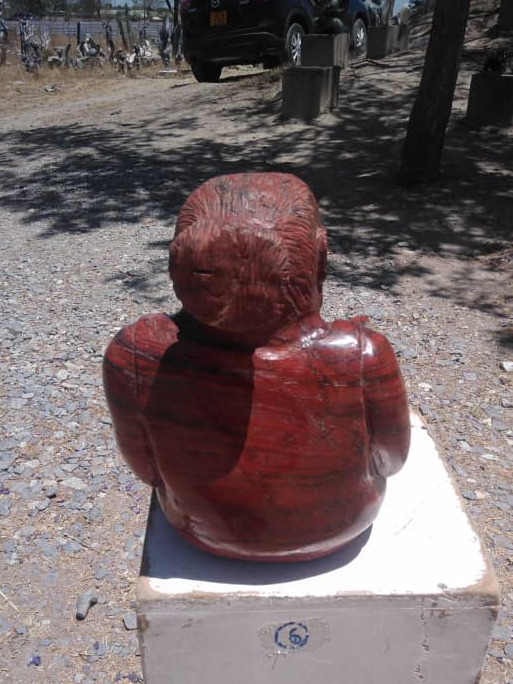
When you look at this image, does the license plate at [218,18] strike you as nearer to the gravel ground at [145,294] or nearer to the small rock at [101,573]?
the gravel ground at [145,294]

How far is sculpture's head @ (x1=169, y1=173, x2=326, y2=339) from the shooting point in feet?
3.92

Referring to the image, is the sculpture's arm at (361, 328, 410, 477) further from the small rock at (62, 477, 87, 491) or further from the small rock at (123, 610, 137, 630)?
the small rock at (62, 477, 87, 491)

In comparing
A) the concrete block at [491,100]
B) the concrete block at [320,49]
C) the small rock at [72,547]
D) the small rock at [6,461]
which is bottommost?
the small rock at [72,547]

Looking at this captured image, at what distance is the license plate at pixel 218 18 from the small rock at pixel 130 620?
9.39 meters

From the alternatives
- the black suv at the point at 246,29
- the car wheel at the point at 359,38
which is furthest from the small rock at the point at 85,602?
the car wheel at the point at 359,38

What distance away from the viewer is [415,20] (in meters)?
14.8

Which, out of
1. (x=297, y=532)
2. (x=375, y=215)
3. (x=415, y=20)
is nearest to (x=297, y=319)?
(x=297, y=532)

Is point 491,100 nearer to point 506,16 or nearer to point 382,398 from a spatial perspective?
point 506,16

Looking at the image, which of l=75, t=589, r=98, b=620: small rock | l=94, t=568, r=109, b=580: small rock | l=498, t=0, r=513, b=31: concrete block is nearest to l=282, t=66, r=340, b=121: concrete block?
l=498, t=0, r=513, b=31: concrete block

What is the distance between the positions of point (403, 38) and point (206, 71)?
4048 mm

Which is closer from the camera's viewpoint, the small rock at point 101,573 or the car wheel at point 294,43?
the small rock at point 101,573

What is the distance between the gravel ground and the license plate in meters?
1.10

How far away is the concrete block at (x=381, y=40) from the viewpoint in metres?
11.6

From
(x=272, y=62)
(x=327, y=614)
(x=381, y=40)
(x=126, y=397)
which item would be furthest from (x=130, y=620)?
(x=381, y=40)
